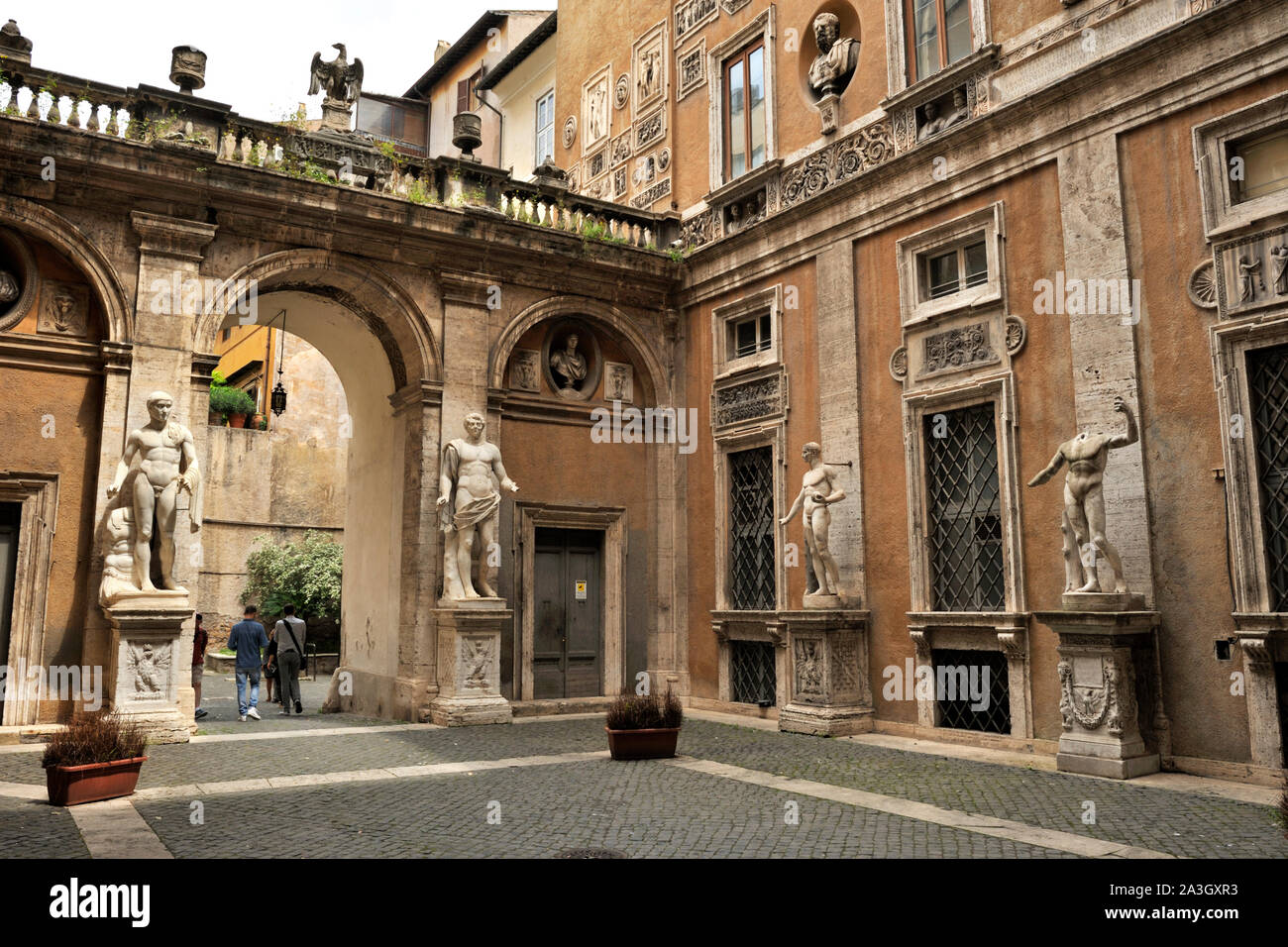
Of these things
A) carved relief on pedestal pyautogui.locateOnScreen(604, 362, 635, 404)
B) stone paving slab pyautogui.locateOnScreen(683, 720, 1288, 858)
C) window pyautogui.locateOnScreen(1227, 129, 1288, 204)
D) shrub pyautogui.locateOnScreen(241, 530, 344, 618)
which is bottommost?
stone paving slab pyautogui.locateOnScreen(683, 720, 1288, 858)

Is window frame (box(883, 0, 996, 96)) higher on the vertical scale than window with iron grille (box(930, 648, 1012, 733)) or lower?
higher

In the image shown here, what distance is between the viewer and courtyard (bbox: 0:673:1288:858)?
616cm

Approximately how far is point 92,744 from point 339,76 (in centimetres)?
1007

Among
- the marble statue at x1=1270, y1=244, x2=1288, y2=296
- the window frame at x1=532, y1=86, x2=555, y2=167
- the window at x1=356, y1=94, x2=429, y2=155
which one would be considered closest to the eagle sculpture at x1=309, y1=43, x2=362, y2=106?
the window frame at x1=532, y1=86, x2=555, y2=167

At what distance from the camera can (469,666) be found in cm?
1275

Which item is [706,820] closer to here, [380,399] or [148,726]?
[148,726]

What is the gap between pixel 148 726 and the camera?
1051 cm

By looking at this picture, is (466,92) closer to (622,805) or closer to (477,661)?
(477,661)

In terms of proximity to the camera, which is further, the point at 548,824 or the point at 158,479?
the point at 158,479

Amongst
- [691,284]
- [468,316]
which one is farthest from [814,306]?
[468,316]

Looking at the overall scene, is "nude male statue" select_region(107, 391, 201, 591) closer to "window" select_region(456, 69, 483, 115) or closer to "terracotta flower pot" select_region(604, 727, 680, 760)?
"terracotta flower pot" select_region(604, 727, 680, 760)

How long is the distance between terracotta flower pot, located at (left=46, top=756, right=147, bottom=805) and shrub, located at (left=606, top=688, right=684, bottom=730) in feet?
14.1

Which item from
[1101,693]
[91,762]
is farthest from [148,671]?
[1101,693]

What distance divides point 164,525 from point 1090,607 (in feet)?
31.4
